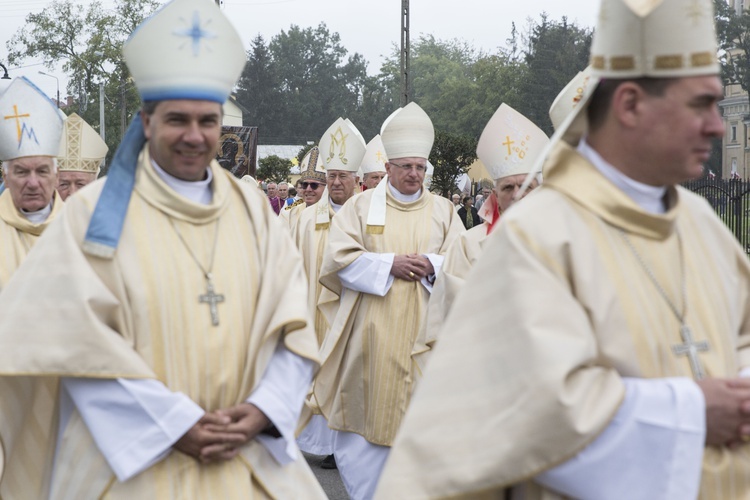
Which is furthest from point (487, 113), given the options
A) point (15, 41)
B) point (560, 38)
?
point (15, 41)

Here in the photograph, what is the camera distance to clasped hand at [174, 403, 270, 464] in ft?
12.2

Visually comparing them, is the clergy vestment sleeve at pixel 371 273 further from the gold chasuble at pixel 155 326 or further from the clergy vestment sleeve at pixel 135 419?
the clergy vestment sleeve at pixel 135 419

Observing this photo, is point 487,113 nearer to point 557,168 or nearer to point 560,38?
point 560,38

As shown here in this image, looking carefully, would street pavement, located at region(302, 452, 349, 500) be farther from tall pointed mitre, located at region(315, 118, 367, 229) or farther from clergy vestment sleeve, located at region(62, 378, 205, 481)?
clergy vestment sleeve, located at region(62, 378, 205, 481)

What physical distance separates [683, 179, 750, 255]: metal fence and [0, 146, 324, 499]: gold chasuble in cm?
1431

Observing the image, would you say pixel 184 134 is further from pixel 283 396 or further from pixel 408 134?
pixel 408 134

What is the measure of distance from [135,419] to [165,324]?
0.32m

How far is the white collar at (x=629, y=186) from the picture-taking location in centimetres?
295

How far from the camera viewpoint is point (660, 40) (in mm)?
2840

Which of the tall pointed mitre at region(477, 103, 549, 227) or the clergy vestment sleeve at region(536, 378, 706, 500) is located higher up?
the tall pointed mitre at region(477, 103, 549, 227)

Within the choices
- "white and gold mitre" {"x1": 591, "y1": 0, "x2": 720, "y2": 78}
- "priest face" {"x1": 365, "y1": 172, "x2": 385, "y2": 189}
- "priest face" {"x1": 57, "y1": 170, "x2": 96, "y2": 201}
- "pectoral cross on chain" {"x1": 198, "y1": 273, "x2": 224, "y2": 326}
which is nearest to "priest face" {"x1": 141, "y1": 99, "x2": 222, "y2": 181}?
"pectoral cross on chain" {"x1": 198, "y1": 273, "x2": 224, "y2": 326}

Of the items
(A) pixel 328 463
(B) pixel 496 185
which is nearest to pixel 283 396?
(B) pixel 496 185

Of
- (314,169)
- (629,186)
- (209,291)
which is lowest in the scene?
(209,291)

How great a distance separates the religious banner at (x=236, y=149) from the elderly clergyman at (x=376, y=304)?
43.2 ft
